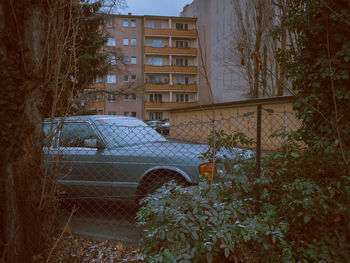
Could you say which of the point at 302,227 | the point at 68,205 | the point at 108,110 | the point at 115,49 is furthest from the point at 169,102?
the point at 302,227

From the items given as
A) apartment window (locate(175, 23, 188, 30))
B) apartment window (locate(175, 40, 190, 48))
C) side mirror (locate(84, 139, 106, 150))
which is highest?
apartment window (locate(175, 23, 188, 30))

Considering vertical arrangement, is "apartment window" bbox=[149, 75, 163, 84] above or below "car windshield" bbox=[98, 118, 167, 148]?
above

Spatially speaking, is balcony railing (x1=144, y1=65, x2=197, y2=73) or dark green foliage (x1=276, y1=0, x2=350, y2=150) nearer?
dark green foliage (x1=276, y1=0, x2=350, y2=150)

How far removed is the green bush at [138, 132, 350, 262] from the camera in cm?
231

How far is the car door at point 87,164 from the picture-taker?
4766mm

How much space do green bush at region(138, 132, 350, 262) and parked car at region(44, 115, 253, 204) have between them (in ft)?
4.99

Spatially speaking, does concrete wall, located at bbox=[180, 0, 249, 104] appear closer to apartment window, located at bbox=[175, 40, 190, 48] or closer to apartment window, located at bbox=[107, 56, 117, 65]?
apartment window, located at bbox=[107, 56, 117, 65]

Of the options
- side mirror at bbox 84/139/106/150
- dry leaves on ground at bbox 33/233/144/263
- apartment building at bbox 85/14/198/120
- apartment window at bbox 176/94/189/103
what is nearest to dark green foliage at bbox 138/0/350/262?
dry leaves on ground at bbox 33/233/144/263

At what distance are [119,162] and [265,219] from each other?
9.06 feet

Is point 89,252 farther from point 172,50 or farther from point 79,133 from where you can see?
point 172,50

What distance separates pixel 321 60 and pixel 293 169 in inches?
44.7

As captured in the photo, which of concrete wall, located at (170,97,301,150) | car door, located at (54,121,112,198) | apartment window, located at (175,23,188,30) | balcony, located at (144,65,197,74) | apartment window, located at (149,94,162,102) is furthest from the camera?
apartment window, located at (175,23,188,30)

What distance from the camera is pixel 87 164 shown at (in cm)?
489

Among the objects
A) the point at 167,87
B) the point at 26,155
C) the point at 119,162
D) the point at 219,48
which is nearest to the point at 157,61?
the point at 167,87
